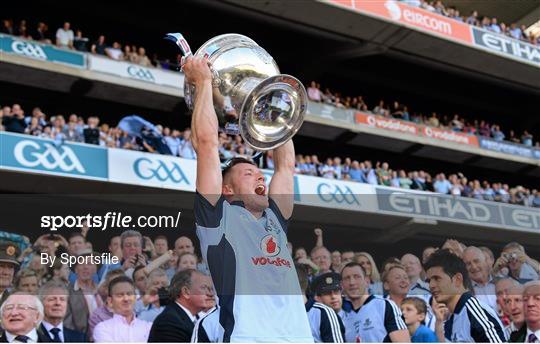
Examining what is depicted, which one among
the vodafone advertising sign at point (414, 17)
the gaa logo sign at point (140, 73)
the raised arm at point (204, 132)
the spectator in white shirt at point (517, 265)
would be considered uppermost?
the vodafone advertising sign at point (414, 17)

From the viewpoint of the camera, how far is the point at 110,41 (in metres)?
17.4

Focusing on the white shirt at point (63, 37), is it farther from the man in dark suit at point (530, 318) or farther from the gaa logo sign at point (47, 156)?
the man in dark suit at point (530, 318)

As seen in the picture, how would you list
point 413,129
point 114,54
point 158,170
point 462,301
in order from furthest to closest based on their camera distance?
point 413,129, point 114,54, point 158,170, point 462,301

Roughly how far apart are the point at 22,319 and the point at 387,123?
55.1ft

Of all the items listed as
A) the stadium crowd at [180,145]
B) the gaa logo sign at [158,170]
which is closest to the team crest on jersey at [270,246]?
the stadium crowd at [180,145]

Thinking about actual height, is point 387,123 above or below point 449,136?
above

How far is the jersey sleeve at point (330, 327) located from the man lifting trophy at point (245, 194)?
2.15ft

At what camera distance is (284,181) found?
119 inches

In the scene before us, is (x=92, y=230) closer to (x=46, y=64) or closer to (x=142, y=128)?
(x=142, y=128)

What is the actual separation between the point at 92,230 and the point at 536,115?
76.1 ft

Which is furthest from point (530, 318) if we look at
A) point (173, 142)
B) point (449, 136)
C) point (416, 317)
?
point (449, 136)

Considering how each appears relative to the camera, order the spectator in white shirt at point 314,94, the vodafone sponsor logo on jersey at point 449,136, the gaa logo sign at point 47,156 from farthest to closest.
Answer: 1. the vodafone sponsor logo on jersey at point 449,136
2. the spectator in white shirt at point 314,94
3. the gaa logo sign at point 47,156

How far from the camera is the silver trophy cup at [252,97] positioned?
301 centimetres

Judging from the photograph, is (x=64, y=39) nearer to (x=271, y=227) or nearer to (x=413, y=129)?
(x=413, y=129)
